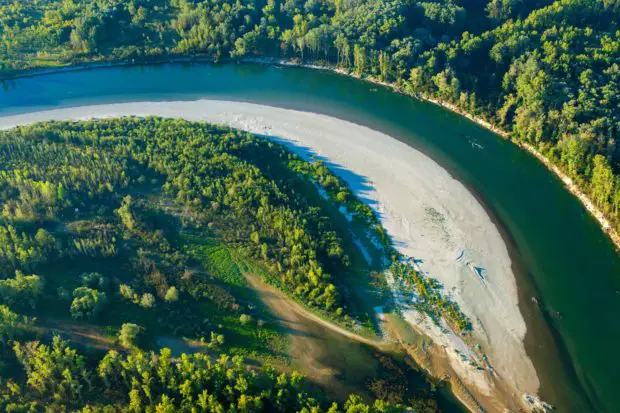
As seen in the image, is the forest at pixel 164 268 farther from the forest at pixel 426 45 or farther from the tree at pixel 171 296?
the forest at pixel 426 45

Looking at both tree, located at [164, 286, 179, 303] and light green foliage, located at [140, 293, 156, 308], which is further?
tree, located at [164, 286, 179, 303]

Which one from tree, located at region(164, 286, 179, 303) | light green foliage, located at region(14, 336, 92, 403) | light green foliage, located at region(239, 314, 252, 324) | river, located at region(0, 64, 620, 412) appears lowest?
light green foliage, located at region(14, 336, 92, 403)

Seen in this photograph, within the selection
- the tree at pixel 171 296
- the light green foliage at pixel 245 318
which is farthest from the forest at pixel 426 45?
the tree at pixel 171 296

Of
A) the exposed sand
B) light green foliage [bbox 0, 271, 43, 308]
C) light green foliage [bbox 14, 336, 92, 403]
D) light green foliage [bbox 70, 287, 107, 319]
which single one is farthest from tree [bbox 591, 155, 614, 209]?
light green foliage [bbox 0, 271, 43, 308]

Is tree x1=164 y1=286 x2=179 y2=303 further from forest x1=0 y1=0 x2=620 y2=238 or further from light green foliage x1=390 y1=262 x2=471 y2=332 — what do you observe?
forest x1=0 y1=0 x2=620 y2=238

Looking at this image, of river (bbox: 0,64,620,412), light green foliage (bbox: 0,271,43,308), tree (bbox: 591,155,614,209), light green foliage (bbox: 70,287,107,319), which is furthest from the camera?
tree (bbox: 591,155,614,209)

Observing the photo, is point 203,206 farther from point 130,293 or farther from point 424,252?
point 424,252
